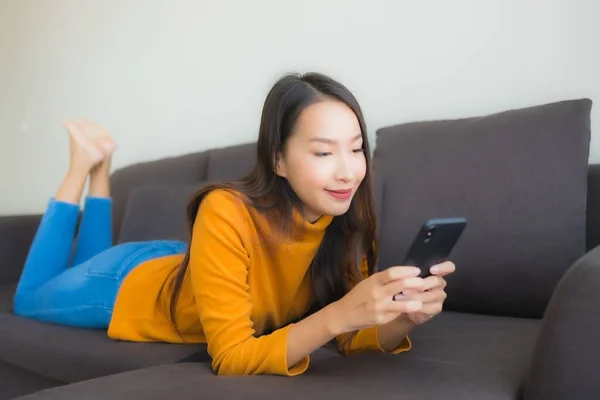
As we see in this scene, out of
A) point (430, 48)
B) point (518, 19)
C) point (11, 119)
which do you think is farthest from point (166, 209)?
point (11, 119)

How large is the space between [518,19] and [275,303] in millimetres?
954

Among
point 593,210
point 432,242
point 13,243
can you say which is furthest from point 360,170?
point 13,243

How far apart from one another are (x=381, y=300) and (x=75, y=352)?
67cm

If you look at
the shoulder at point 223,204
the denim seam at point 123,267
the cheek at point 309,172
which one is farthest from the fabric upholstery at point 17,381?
the cheek at point 309,172

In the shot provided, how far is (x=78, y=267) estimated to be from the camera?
150 cm

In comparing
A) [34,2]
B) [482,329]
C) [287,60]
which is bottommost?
[482,329]

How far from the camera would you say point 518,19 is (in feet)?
5.00

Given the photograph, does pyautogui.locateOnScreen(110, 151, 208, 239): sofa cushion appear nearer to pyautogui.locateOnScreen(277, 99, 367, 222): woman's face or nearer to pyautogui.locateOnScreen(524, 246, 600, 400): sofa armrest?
pyautogui.locateOnScreen(277, 99, 367, 222): woman's face

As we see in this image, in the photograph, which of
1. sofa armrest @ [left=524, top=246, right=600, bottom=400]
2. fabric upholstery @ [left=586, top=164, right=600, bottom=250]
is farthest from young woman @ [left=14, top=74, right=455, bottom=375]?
fabric upholstery @ [left=586, top=164, right=600, bottom=250]

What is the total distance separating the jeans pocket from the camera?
4.56ft

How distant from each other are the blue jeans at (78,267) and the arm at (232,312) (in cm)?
47

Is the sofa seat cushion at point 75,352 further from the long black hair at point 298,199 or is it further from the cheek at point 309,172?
the cheek at point 309,172

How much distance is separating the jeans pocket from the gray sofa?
15cm

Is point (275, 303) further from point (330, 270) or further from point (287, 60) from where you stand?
point (287, 60)
